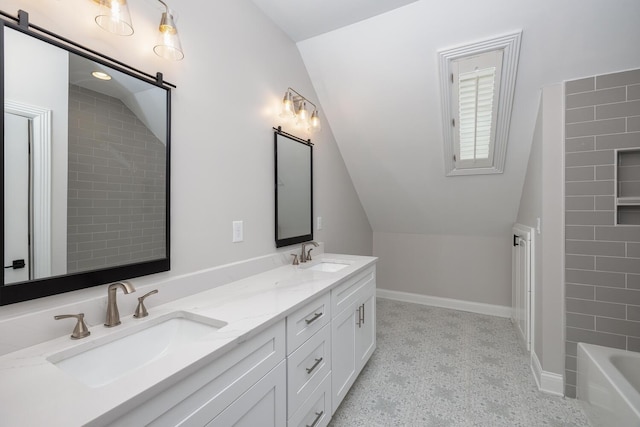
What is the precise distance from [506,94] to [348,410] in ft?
8.00

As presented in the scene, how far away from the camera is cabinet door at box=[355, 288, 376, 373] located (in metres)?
1.94

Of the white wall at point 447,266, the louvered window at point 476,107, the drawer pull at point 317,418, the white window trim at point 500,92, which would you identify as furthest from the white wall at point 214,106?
the white wall at point 447,266

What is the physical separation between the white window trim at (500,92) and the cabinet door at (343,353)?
5.50 feet

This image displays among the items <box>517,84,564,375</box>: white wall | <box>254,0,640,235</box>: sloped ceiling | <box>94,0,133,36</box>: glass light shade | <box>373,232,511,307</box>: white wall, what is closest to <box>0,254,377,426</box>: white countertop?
<box>94,0,133,36</box>: glass light shade

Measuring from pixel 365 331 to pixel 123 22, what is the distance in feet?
7.08

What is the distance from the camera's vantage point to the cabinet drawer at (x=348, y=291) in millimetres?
1597

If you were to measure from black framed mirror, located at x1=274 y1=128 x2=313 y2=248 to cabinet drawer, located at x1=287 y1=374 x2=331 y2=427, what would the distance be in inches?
35.9

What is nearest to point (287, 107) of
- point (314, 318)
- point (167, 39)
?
point (167, 39)

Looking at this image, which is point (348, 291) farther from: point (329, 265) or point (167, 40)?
point (167, 40)

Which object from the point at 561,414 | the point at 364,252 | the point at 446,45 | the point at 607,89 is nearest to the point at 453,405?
the point at 561,414

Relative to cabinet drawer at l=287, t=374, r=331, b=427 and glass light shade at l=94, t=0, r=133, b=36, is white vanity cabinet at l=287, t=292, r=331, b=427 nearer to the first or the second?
cabinet drawer at l=287, t=374, r=331, b=427

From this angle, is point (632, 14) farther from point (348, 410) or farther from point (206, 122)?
point (348, 410)

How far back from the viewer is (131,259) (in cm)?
113

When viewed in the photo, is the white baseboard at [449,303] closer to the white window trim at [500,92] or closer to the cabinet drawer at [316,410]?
the white window trim at [500,92]
